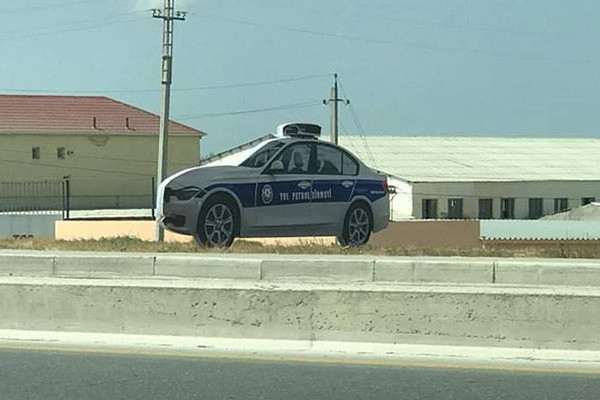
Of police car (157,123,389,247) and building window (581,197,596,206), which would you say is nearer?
police car (157,123,389,247)

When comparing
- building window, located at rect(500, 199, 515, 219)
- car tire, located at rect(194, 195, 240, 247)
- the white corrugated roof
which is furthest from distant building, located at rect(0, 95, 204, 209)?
car tire, located at rect(194, 195, 240, 247)

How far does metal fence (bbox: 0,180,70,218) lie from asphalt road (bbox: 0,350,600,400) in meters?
52.0

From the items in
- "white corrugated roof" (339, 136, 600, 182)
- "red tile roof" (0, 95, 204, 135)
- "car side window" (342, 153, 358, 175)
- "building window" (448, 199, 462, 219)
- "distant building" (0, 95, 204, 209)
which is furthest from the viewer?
"white corrugated roof" (339, 136, 600, 182)

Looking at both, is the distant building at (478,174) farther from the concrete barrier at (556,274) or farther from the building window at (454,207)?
the concrete barrier at (556,274)

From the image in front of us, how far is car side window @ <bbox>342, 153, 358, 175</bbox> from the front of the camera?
681 inches

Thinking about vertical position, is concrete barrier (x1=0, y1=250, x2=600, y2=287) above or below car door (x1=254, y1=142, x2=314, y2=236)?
below

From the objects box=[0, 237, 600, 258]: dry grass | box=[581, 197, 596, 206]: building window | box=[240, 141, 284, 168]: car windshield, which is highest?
box=[240, 141, 284, 168]: car windshield

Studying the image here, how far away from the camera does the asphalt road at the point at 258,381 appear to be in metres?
7.63

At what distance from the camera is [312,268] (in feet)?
43.1

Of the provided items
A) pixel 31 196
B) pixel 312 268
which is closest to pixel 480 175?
pixel 31 196

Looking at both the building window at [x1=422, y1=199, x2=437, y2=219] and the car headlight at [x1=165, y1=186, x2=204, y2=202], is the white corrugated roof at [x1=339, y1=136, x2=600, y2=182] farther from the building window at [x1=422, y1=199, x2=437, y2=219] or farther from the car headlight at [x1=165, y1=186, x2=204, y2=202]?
the car headlight at [x1=165, y1=186, x2=204, y2=202]

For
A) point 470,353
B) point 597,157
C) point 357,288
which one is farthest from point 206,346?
point 597,157

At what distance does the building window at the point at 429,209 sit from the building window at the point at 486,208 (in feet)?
11.0

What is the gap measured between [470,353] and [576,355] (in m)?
0.88
